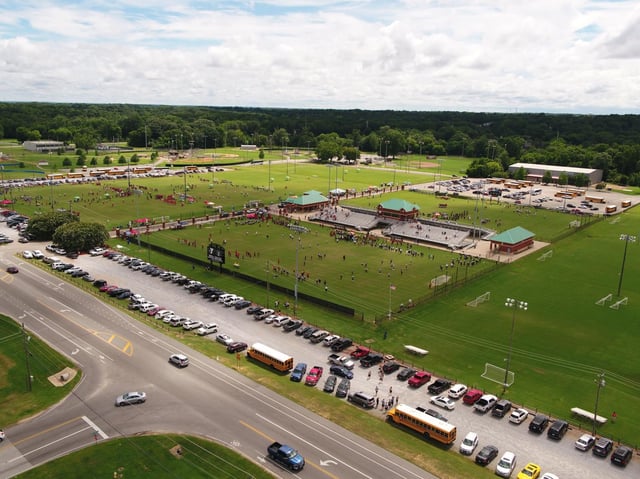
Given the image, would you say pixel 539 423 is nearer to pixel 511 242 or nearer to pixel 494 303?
pixel 494 303

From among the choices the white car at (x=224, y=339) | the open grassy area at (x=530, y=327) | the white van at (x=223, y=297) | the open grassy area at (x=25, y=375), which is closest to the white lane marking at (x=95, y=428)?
the open grassy area at (x=25, y=375)

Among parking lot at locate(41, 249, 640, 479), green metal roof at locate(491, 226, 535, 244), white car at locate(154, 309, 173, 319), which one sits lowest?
parking lot at locate(41, 249, 640, 479)

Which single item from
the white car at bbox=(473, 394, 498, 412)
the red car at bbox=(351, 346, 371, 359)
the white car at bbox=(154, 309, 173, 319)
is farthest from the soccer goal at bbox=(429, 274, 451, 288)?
the white car at bbox=(154, 309, 173, 319)

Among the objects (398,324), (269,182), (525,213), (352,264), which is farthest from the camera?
(269,182)

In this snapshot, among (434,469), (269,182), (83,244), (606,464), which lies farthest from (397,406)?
(269,182)

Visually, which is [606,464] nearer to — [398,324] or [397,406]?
[397,406]

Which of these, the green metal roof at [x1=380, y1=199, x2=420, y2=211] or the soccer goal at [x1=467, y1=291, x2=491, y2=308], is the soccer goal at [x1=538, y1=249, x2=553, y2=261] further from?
the green metal roof at [x1=380, y1=199, x2=420, y2=211]
